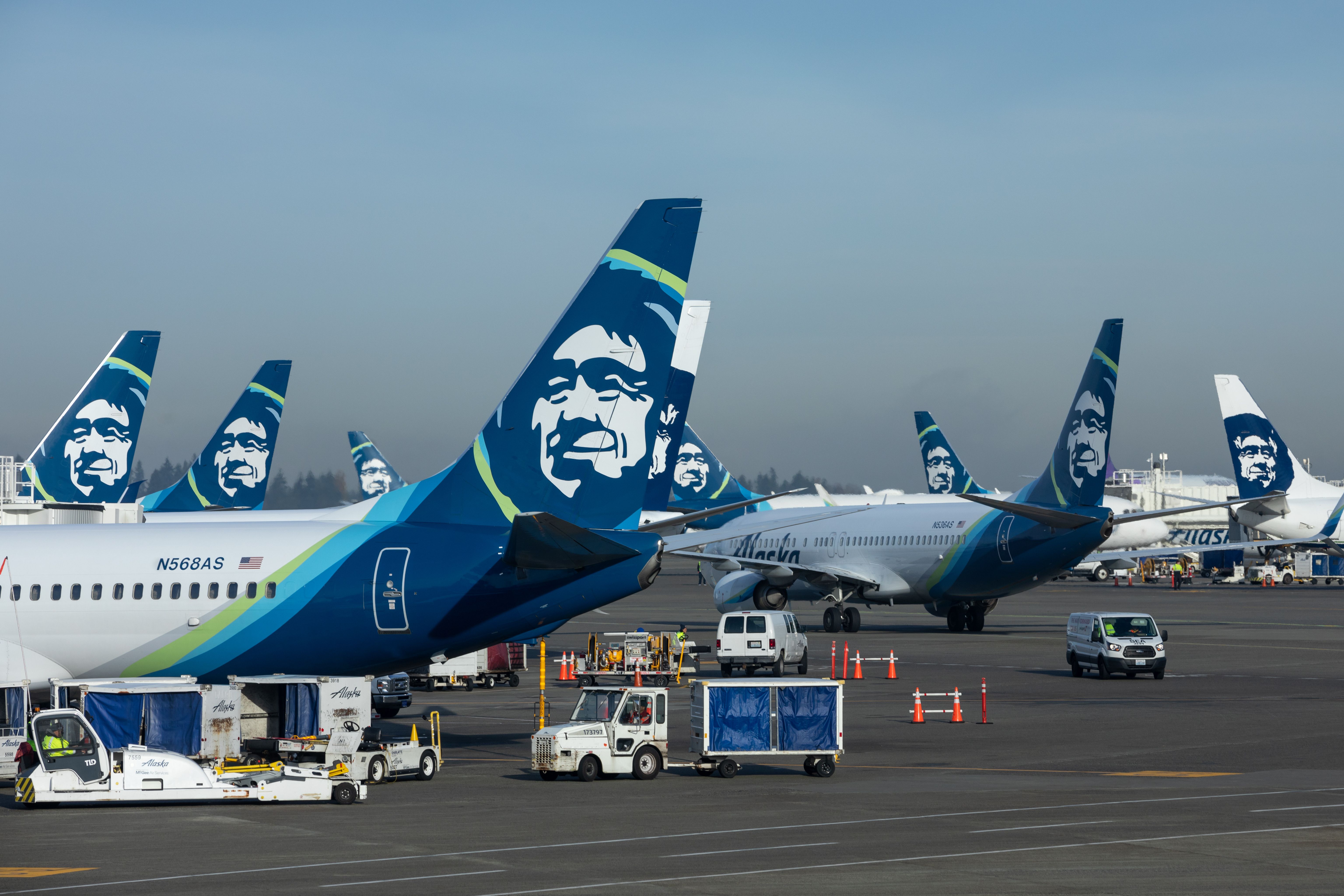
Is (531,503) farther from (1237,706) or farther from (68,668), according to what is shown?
(1237,706)

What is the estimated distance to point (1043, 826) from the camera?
19.3 meters

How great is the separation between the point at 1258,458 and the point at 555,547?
79.9m

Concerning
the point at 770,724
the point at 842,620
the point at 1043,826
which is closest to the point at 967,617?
the point at 842,620

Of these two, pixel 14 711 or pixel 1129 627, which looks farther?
pixel 1129 627

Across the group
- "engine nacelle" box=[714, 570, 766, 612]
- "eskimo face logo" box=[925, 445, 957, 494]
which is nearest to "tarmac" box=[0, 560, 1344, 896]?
"engine nacelle" box=[714, 570, 766, 612]

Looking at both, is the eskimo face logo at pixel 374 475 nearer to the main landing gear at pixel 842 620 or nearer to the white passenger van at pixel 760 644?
the main landing gear at pixel 842 620

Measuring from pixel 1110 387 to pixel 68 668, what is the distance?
39.9 m

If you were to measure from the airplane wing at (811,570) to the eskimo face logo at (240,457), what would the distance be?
19.5 meters

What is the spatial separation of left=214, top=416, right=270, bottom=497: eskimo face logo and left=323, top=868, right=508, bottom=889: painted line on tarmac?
43.4m

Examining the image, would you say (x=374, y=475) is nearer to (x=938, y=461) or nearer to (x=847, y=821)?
(x=938, y=461)

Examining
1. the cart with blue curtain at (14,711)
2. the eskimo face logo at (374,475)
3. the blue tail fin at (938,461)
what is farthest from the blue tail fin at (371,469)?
the cart with blue curtain at (14,711)

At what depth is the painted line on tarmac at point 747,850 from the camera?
1734 cm

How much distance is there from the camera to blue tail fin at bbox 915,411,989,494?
3679 inches

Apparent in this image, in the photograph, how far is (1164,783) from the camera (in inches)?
933
